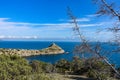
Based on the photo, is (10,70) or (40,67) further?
(40,67)

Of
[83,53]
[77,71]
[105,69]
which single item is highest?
[83,53]

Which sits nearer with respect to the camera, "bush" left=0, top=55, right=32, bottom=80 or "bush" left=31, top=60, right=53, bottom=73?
"bush" left=0, top=55, right=32, bottom=80

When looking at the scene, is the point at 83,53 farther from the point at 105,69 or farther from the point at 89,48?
the point at 105,69

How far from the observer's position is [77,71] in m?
38.1

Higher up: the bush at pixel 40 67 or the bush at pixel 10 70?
the bush at pixel 10 70

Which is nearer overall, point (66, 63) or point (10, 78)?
point (10, 78)

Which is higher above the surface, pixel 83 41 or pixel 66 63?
pixel 83 41

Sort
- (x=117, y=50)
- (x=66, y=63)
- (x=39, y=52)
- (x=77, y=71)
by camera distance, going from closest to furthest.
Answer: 1. (x=117, y=50)
2. (x=77, y=71)
3. (x=66, y=63)
4. (x=39, y=52)

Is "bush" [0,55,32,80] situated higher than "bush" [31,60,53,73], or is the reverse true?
"bush" [0,55,32,80]

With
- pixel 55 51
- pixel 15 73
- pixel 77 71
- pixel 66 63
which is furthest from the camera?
pixel 55 51

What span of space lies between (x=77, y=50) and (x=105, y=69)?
1007 millimetres

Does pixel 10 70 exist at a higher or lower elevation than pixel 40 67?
higher

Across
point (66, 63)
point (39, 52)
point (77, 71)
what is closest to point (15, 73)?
point (77, 71)

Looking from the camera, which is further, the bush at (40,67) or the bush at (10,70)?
the bush at (40,67)
